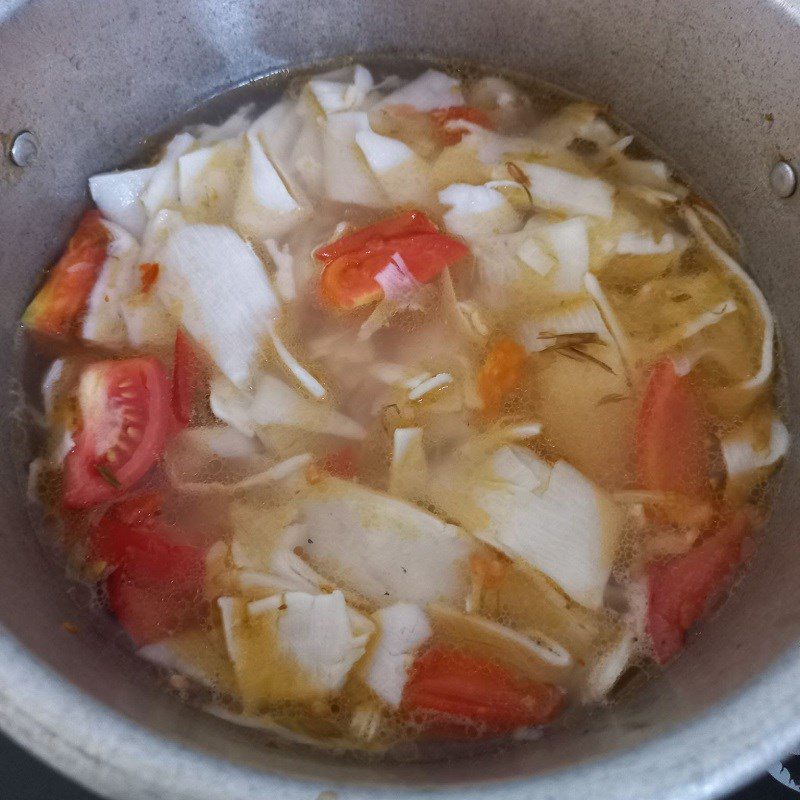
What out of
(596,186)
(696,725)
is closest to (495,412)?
(596,186)

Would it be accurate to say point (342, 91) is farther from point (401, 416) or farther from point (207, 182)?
point (401, 416)

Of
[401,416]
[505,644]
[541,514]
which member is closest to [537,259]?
[401,416]

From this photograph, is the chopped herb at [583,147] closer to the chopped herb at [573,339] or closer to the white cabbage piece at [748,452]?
the chopped herb at [573,339]

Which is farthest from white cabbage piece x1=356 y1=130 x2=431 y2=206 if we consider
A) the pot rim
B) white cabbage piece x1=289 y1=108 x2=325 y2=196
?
the pot rim

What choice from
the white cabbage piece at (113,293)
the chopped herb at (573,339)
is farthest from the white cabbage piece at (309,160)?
the chopped herb at (573,339)

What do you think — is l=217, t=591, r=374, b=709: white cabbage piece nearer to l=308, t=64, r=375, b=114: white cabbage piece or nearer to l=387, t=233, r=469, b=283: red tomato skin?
l=387, t=233, r=469, b=283: red tomato skin

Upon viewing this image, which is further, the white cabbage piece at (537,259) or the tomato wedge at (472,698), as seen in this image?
the white cabbage piece at (537,259)

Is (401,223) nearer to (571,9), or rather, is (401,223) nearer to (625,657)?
(571,9)
